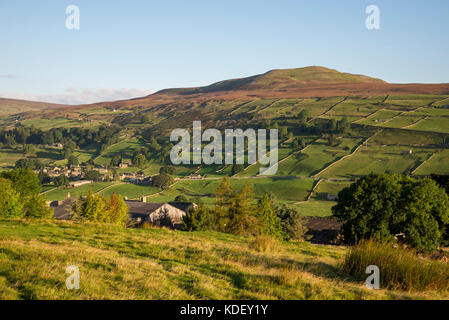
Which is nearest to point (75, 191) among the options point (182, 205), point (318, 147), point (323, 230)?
point (182, 205)

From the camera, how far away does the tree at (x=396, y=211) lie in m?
32.9

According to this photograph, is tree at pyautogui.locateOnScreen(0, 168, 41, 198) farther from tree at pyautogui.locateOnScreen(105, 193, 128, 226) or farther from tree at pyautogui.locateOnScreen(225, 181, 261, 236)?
tree at pyautogui.locateOnScreen(225, 181, 261, 236)

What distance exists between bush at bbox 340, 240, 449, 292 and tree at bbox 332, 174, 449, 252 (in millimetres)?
→ 23799

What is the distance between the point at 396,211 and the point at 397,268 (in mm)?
27786

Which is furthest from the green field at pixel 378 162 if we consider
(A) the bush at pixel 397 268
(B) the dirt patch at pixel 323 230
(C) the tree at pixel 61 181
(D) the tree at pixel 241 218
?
(A) the bush at pixel 397 268

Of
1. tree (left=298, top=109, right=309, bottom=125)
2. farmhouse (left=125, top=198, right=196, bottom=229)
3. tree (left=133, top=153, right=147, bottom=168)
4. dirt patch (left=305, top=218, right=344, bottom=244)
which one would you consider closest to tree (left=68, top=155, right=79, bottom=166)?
tree (left=133, top=153, right=147, bottom=168)

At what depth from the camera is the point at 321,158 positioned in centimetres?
10738

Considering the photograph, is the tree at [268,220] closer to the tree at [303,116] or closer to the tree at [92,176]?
the tree at [92,176]

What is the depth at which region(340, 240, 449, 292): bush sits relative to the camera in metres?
9.25

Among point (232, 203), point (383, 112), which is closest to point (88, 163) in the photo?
point (232, 203)

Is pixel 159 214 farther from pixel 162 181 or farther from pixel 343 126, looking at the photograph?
pixel 343 126
